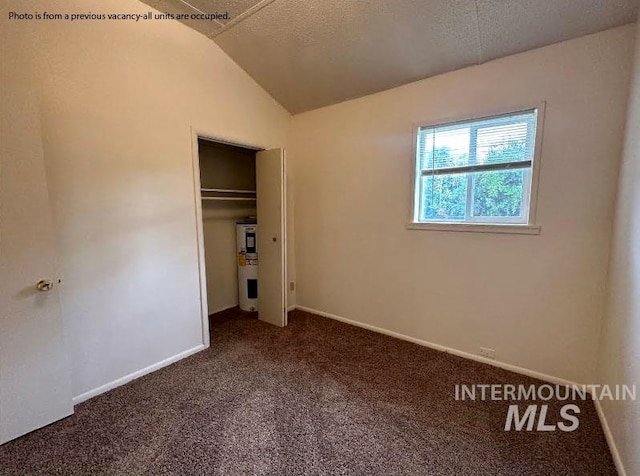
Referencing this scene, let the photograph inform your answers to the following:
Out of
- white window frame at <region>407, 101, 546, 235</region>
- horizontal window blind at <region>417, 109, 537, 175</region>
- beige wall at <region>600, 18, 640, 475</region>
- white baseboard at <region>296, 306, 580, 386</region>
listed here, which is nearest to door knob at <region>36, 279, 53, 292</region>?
white baseboard at <region>296, 306, 580, 386</region>

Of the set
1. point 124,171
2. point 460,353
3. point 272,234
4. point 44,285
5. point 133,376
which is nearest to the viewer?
point 44,285

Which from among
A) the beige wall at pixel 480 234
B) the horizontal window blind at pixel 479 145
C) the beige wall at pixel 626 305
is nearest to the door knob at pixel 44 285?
the beige wall at pixel 480 234

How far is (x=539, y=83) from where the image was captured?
208 centimetres

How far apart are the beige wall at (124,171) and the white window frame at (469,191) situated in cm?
186

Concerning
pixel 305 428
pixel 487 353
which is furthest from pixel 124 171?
pixel 487 353

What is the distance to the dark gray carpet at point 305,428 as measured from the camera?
1.52 meters

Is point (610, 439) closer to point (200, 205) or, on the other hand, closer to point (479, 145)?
point (479, 145)

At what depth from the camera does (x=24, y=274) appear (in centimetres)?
166

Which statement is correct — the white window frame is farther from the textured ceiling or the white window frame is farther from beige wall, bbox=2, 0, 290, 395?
beige wall, bbox=2, 0, 290, 395

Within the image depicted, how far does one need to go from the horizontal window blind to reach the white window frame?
37 millimetres

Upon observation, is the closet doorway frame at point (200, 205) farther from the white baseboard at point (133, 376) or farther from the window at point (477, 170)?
the window at point (477, 170)

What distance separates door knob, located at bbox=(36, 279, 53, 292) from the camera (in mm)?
1696

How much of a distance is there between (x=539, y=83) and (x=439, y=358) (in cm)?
227

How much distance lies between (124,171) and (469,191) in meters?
2.73
